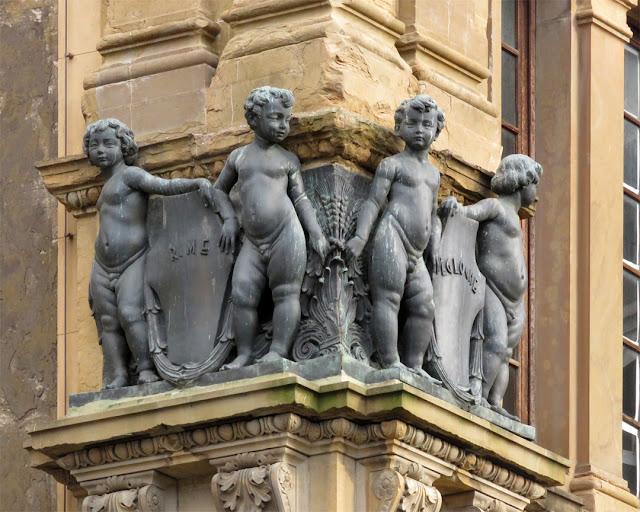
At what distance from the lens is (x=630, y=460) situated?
19.6 meters

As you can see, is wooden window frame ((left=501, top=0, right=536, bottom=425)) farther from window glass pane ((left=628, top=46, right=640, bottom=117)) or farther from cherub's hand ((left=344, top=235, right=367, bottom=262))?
cherub's hand ((left=344, top=235, right=367, bottom=262))

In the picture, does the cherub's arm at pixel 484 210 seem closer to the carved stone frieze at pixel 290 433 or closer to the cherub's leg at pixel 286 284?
the cherub's leg at pixel 286 284

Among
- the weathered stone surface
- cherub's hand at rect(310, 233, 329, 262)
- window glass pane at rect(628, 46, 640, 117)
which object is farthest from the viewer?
window glass pane at rect(628, 46, 640, 117)

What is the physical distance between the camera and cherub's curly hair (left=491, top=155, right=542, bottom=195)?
55.5 ft

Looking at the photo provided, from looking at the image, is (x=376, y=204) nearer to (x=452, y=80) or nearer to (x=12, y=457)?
(x=452, y=80)

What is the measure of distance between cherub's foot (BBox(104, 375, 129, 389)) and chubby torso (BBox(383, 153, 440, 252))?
1625mm

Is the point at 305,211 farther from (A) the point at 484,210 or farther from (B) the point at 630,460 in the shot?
(B) the point at 630,460

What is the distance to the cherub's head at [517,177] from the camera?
666 inches

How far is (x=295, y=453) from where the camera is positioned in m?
15.7

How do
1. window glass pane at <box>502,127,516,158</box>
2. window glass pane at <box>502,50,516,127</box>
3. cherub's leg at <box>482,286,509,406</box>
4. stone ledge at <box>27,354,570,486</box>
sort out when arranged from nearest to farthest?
stone ledge at <box>27,354,570,486</box> < cherub's leg at <box>482,286,509,406</box> < window glass pane at <box>502,127,516,158</box> < window glass pane at <box>502,50,516,127</box>

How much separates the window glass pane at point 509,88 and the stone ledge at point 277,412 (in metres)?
3.61

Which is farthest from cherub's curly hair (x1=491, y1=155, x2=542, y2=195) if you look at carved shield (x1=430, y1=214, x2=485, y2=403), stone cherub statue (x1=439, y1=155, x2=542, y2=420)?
carved shield (x1=430, y1=214, x2=485, y2=403)

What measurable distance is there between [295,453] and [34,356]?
2.21 m

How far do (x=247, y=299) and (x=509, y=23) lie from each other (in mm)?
4422
